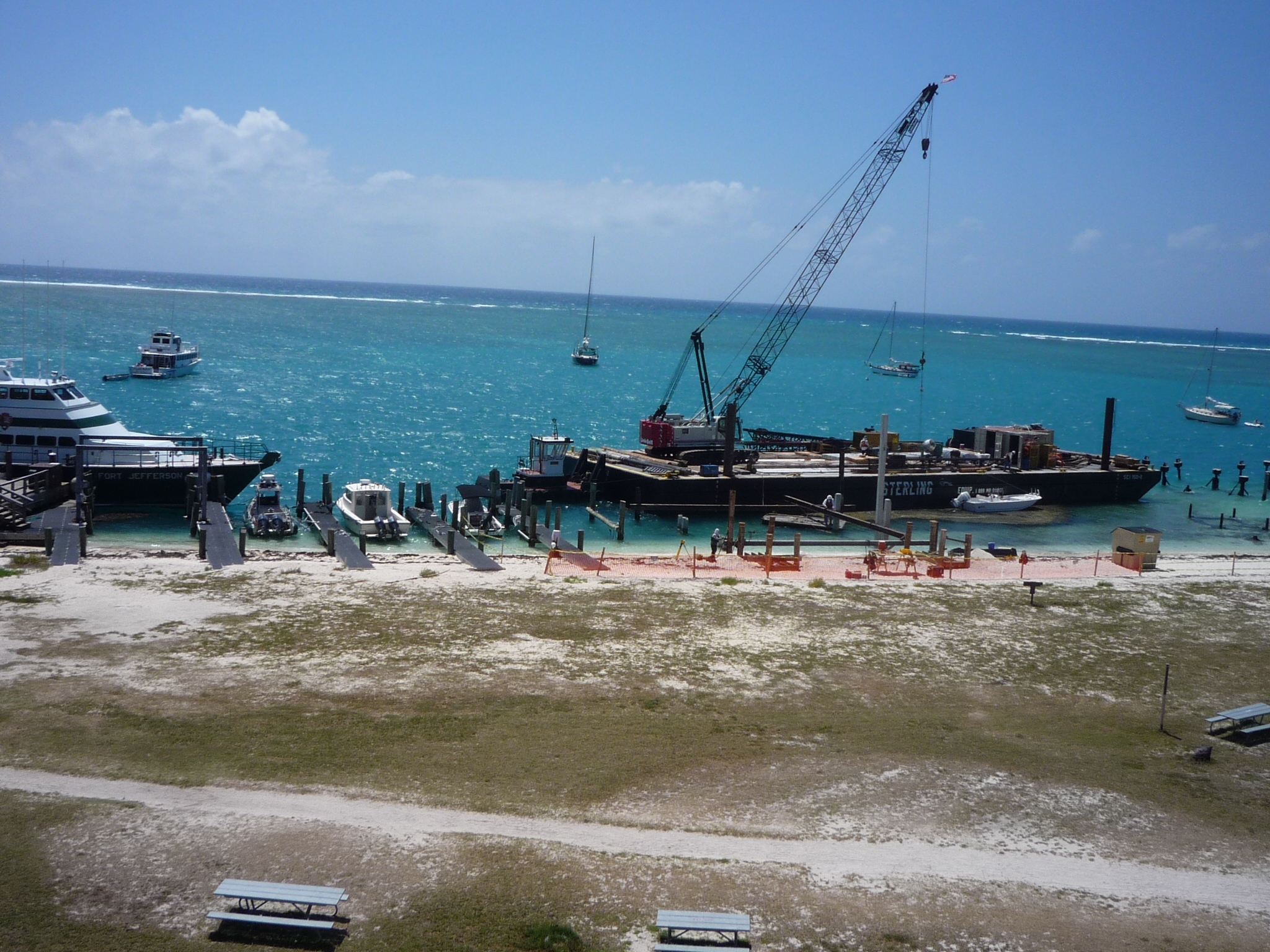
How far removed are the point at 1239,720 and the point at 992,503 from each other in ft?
123

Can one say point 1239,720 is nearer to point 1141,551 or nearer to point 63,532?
point 1141,551

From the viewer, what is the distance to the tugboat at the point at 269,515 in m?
44.7

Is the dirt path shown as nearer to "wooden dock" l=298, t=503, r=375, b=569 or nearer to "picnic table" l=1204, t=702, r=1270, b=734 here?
"picnic table" l=1204, t=702, r=1270, b=734

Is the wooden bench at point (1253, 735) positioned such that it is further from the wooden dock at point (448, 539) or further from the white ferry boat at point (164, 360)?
the white ferry boat at point (164, 360)

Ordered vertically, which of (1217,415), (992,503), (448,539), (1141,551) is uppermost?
(1217,415)

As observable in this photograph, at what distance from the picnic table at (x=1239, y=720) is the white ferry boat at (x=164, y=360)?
102696mm

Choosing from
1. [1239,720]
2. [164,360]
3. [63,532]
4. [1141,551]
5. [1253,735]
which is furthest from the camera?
[164,360]

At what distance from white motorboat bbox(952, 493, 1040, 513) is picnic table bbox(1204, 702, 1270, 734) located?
3639cm

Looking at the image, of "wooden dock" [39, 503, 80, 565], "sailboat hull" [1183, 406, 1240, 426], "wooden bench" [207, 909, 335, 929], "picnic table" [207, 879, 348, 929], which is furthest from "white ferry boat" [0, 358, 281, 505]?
"sailboat hull" [1183, 406, 1240, 426]

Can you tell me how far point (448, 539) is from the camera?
40.1 metres

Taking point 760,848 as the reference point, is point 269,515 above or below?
above

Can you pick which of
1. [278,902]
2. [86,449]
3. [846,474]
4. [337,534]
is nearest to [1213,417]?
[846,474]

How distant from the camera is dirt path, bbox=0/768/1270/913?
1656cm

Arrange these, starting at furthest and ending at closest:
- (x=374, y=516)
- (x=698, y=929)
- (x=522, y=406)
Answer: (x=522, y=406), (x=374, y=516), (x=698, y=929)
